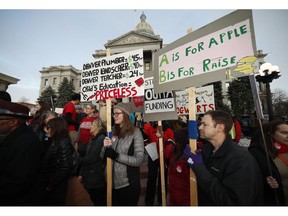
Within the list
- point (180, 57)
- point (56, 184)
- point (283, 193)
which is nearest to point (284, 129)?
point (283, 193)

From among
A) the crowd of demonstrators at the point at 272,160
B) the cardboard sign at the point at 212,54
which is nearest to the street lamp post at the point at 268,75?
the crowd of demonstrators at the point at 272,160

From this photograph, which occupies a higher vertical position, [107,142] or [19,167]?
[107,142]

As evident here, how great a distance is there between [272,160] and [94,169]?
2.58 m

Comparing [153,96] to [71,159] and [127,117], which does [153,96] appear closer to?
[127,117]

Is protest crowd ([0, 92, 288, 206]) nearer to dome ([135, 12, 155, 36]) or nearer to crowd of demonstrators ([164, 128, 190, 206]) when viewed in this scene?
crowd of demonstrators ([164, 128, 190, 206])

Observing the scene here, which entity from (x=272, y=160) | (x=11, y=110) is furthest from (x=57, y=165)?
(x=272, y=160)

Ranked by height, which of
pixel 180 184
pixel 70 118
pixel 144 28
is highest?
pixel 144 28

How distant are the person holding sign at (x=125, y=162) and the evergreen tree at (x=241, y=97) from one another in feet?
107

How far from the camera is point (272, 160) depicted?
2.05 metres

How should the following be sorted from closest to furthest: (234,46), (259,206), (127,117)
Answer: (259,206), (234,46), (127,117)

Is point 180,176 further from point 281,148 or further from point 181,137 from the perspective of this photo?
point 281,148

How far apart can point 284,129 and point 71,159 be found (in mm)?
2963

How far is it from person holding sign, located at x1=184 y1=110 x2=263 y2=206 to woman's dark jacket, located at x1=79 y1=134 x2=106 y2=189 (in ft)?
5.17

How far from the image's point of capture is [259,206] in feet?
5.32
